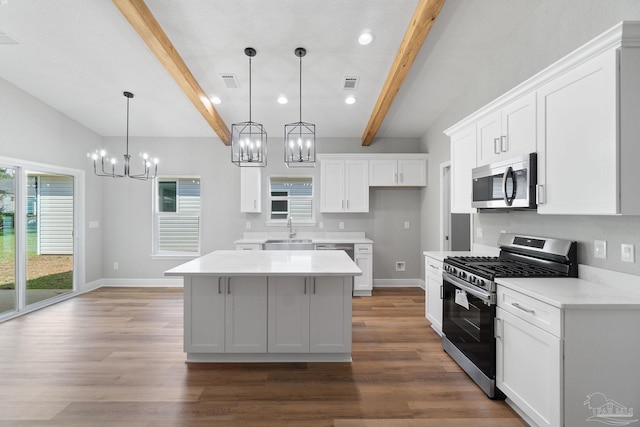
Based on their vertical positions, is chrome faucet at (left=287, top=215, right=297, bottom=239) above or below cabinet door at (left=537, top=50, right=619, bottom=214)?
below

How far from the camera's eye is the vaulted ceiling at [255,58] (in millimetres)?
2961

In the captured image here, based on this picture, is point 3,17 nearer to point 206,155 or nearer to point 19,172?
point 19,172

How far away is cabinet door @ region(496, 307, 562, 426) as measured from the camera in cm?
174

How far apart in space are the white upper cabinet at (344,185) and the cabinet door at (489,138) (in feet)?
8.10

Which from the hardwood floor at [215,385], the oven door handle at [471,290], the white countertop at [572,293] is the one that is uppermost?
the white countertop at [572,293]

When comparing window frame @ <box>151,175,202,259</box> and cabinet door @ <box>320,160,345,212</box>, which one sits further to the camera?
window frame @ <box>151,175,202,259</box>

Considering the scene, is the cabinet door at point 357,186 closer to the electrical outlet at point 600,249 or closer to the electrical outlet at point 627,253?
the electrical outlet at point 600,249

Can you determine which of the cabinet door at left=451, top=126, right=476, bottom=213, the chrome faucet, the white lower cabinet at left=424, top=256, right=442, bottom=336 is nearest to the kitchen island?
the white lower cabinet at left=424, top=256, right=442, bottom=336

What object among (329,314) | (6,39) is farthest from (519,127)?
(6,39)

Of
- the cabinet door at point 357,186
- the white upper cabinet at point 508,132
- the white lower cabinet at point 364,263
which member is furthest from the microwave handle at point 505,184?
the cabinet door at point 357,186

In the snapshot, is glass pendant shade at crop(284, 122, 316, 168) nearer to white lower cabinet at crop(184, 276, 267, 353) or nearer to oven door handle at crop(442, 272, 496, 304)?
white lower cabinet at crop(184, 276, 267, 353)

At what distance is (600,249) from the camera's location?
82.0 inches

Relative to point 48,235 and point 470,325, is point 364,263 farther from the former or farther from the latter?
point 48,235

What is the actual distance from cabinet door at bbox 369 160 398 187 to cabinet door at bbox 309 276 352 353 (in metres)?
2.93
